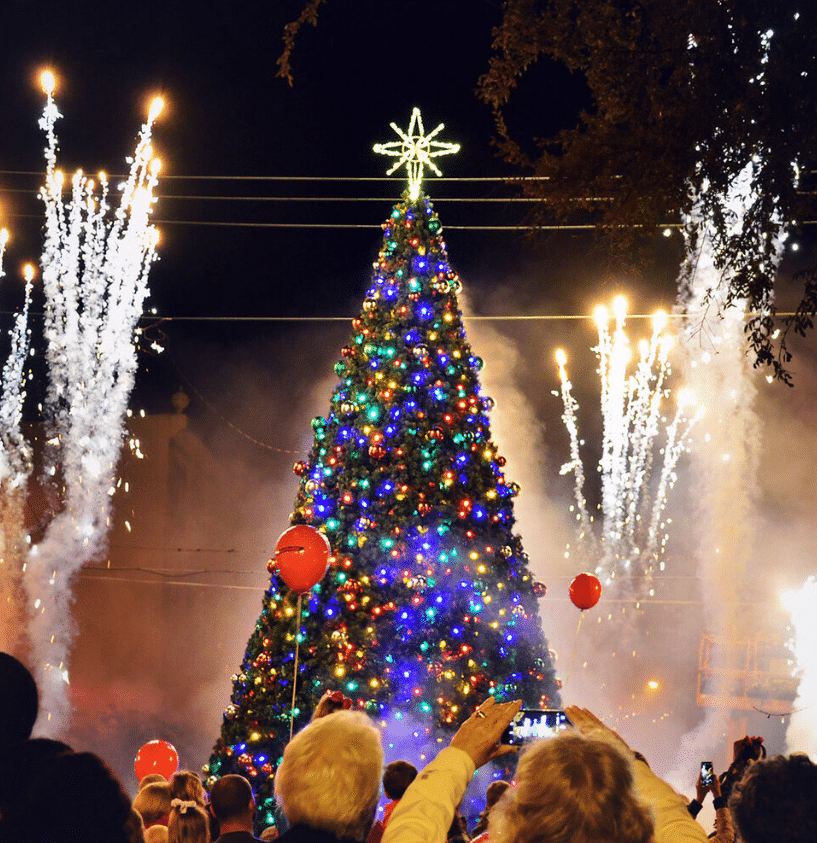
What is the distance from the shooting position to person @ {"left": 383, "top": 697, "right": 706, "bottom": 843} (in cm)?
221

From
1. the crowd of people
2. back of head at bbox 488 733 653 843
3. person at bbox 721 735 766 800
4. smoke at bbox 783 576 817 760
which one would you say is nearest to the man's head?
the crowd of people

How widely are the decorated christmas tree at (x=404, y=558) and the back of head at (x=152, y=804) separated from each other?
4.37m

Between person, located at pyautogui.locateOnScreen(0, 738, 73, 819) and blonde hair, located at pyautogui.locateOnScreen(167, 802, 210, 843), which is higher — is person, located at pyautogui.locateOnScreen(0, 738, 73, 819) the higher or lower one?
the higher one

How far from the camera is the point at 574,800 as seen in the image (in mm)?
2213

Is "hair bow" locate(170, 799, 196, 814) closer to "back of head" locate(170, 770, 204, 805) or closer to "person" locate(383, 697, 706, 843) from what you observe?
"back of head" locate(170, 770, 204, 805)

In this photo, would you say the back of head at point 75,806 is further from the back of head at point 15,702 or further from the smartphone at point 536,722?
the smartphone at point 536,722

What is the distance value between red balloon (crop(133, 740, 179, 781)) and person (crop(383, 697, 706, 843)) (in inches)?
311

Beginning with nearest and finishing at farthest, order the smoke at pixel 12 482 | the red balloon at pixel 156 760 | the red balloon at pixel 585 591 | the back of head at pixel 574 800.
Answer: the back of head at pixel 574 800 → the red balloon at pixel 156 760 → the red balloon at pixel 585 591 → the smoke at pixel 12 482

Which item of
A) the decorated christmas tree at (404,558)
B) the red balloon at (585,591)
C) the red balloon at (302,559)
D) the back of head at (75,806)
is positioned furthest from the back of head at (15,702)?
the red balloon at (585,591)

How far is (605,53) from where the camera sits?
21.4ft

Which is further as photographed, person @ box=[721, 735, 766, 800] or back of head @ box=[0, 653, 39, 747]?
person @ box=[721, 735, 766, 800]

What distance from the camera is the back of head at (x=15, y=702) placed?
97.7 inches

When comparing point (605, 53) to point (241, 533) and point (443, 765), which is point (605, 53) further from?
point (241, 533)

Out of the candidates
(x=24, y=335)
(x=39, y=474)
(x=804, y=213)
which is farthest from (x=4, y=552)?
(x=804, y=213)
